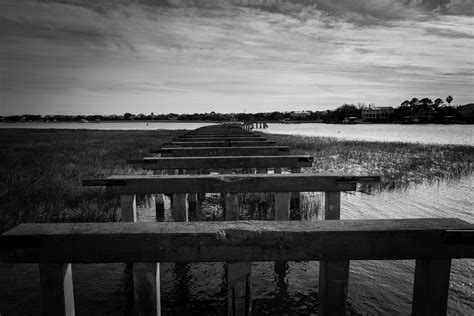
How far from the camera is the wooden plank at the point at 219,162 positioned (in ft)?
23.6

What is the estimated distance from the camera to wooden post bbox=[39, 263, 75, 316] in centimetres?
229

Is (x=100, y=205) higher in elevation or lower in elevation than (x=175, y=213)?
lower

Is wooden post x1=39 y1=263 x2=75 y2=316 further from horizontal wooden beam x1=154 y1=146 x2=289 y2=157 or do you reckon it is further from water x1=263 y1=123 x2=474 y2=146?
water x1=263 y1=123 x2=474 y2=146

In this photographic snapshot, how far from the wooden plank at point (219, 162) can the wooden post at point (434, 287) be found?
16.5ft

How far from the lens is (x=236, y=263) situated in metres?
2.44

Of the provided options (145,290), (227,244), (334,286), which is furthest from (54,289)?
(334,286)

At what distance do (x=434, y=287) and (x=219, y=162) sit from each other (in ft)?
17.5

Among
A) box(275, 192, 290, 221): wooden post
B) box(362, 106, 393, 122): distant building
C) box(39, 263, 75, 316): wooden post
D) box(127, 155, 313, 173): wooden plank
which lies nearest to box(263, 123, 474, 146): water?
box(127, 155, 313, 173): wooden plank

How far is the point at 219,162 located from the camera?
7.23 metres

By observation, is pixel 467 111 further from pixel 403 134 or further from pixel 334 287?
pixel 334 287

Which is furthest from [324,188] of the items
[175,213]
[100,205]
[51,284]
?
[100,205]

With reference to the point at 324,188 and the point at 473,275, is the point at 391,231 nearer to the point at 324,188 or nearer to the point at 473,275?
the point at 324,188

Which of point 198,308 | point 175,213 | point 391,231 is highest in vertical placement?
point 391,231

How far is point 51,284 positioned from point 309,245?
78.0 inches
